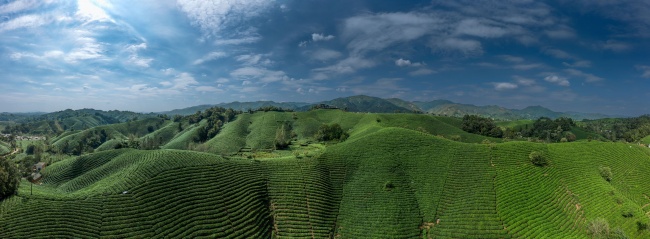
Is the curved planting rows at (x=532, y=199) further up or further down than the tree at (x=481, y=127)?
further down

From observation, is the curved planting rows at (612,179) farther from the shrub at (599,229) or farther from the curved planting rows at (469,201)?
the curved planting rows at (469,201)

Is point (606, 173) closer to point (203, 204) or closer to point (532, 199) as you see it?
point (532, 199)

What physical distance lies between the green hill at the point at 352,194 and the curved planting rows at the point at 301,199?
267 mm

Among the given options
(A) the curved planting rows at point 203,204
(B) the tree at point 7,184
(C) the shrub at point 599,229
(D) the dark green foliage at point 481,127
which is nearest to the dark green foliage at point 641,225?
(C) the shrub at point 599,229

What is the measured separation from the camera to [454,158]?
79.8 metres

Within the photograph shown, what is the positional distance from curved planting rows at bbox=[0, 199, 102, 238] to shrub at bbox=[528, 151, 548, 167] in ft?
331

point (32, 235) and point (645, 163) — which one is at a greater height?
point (645, 163)

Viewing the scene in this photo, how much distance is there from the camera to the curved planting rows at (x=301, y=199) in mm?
56781

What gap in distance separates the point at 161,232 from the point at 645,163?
427 feet

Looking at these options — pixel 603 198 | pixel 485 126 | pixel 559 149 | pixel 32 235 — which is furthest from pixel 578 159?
pixel 32 235

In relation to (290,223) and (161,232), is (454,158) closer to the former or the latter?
(290,223)

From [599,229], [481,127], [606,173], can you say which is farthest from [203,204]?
[481,127]

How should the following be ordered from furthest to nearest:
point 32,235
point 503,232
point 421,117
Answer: point 421,117 → point 503,232 → point 32,235

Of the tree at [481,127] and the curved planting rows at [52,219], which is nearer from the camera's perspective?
the curved planting rows at [52,219]
